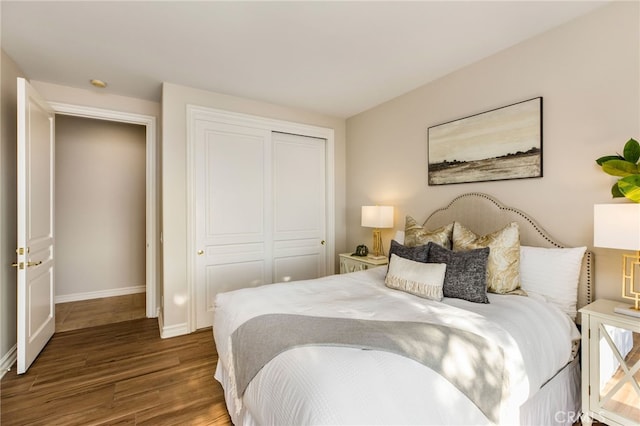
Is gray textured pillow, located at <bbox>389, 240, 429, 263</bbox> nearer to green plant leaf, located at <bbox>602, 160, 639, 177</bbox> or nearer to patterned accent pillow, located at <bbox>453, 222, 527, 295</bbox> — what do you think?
patterned accent pillow, located at <bbox>453, 222, 527, 295</bbox>

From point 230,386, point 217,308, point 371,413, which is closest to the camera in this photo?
point 371,413

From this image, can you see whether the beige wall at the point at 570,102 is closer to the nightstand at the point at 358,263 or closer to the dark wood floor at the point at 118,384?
the nightstand at the point at 358,263

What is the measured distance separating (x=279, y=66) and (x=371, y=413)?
2.68 m

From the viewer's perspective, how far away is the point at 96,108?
3178 mm

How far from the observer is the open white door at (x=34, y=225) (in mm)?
2258

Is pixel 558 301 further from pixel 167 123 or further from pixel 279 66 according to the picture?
pixel 167 123

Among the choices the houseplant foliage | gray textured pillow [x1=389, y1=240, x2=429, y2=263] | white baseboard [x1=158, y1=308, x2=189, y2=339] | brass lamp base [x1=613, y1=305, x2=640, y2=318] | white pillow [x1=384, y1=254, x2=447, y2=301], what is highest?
the houseplant foliage

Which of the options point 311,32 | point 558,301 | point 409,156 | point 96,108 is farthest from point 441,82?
point 96,108

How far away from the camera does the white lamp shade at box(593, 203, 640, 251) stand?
1492 millimetres

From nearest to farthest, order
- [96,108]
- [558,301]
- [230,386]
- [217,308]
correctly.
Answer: [230,386] < [558,301] < [217,308] < [96,108]

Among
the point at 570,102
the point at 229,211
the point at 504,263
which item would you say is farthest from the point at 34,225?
the point at 570,102

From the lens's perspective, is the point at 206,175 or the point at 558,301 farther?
the point at 206,175

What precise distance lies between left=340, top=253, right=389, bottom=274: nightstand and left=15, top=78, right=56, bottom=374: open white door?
9.66 ft

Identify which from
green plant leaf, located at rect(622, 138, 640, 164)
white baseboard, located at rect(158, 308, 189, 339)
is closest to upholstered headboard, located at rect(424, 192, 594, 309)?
green plant leaf, located at rect(622, 138, 640, 164)
